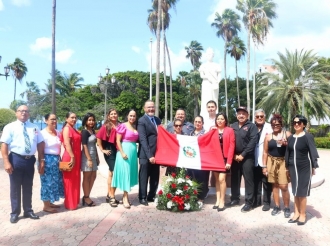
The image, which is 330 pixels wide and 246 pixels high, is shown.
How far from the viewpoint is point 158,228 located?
14.9 ft

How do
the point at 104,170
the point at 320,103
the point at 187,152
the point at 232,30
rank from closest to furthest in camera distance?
1. the point at 187,152
2. the point at 104,170
3. the point at 320,103
4. the point at 232,30

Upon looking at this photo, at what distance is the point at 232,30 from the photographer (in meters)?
37.9

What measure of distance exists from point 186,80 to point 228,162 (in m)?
46.7

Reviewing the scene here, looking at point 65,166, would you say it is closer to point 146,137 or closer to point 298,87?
point 146,137

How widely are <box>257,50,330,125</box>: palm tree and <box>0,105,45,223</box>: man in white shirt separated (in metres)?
21.7

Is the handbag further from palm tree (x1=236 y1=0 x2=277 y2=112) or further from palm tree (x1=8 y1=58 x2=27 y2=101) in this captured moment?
palm tree (x1=8 y1=58 x2=27 y2=101)

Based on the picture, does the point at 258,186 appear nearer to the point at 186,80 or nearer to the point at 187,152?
the point at 187,152

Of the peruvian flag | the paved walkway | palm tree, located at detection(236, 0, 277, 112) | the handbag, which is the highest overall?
palm tree, located at detection(236, 0, 277, 112)

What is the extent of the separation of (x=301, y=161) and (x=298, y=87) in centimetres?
2109

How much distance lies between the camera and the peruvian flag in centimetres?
564

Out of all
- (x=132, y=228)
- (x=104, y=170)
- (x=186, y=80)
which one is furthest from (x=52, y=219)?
(x=186, y=80)

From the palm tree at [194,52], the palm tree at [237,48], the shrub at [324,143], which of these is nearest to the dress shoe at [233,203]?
the shrub at [324,143]

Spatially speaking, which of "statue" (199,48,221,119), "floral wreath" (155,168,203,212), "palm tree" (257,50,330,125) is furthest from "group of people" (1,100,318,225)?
"palm tree" (257,50,330,125)

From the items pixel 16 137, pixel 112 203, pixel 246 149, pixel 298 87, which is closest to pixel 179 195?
pixel 112 203
